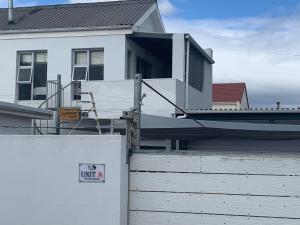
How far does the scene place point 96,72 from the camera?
18875 mm

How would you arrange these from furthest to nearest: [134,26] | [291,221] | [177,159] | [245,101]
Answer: [245,101]
[134,26]
[177,159]
[291,221]

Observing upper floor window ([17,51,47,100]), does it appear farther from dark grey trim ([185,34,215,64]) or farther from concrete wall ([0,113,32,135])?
dark grey trim ([185,34,215,64])

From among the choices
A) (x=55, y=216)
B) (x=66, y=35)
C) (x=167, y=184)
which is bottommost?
(x=55, y=216)

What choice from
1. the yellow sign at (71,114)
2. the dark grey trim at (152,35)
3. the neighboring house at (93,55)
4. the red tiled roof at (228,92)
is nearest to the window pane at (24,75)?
the neighboring house at (93,55)

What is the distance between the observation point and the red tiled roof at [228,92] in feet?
174

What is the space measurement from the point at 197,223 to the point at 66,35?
12942 mm

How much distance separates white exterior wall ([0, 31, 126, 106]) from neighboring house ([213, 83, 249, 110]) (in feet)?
103

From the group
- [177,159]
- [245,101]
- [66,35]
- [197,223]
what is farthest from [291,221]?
[245,101]

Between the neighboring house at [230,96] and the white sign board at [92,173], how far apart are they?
138ft

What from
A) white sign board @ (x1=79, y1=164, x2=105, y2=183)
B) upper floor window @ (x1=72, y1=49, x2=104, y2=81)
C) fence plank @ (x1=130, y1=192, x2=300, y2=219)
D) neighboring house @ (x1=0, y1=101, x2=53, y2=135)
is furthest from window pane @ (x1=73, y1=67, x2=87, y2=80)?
fence plank @ (x1=130, y1=192, x2=300, y2=219)

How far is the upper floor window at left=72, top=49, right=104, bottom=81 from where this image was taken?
61.9 ft

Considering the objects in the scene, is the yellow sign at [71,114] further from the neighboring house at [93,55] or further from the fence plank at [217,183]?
the fence plank at [217,183]

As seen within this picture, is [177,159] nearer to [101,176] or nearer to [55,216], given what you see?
[101,176]

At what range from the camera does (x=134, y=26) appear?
18.5 meters
